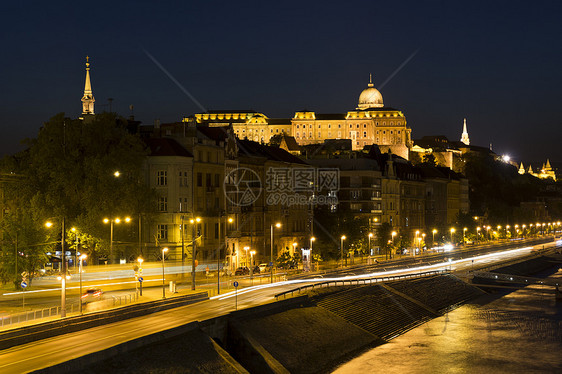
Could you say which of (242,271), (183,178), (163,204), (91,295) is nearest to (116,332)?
(91,295)

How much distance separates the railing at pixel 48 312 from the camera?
44.2 metres

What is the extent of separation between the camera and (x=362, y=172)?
128875mm

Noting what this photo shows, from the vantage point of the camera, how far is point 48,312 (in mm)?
47500

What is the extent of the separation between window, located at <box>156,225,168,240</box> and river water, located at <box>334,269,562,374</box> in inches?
1019

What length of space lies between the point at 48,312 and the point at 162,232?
104 feet

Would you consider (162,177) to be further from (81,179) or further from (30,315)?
(30,315)

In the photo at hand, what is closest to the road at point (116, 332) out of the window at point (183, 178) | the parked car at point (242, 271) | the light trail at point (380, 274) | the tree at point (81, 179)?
the light trail at point (380, 274)

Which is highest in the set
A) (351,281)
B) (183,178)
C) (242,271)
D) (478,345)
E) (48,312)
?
(183,178)

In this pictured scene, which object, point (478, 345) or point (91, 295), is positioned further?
point (478, 345)

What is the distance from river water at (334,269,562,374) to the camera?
56.6m

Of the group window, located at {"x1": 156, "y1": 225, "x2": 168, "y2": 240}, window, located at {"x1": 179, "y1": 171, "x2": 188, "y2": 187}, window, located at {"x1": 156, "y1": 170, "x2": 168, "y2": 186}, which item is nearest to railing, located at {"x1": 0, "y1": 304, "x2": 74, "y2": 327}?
window, located at {"x1": 156, "y1": 225, "x2": 168, "y2": 240}

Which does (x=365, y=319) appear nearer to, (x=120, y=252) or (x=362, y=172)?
(x=120, y=252)

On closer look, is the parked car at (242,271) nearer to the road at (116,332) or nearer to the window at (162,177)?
the road at (116,332)

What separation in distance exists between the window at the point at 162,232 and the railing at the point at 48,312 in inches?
865
